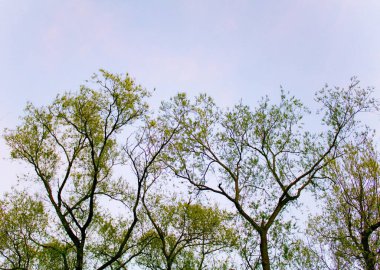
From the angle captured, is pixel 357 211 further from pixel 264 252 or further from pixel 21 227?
pixel 21 227

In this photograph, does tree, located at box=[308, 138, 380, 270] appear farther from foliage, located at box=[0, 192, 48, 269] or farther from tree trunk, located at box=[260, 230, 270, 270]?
foliage, located at box=[0, 192, 48, 269]

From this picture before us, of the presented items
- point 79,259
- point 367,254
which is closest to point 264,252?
point 367,254

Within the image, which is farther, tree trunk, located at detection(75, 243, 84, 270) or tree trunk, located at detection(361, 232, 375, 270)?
tree trunk, located at detection(75, 243, 84, 270)

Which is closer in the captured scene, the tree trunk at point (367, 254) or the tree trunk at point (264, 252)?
the tree trunk at point (367, 254)

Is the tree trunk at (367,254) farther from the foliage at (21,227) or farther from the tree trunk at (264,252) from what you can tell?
the foliage at (21,227)

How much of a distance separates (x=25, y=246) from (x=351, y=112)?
22827 mm

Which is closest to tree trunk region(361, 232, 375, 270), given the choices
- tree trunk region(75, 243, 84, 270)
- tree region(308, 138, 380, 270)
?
tree region(308, 138, 380, 270)

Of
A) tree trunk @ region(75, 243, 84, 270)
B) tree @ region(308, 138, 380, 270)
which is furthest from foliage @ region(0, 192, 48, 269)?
tree @ region(308, 138, 380, 270)

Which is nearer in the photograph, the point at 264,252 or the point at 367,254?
the point at 367,254

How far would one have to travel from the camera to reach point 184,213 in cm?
2578

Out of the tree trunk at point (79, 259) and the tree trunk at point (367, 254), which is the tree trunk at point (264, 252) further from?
the tree trunk at point (79, 259)

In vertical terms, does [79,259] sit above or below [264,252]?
below

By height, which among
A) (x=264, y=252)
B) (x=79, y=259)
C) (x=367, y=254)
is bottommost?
(x=79, y=259)

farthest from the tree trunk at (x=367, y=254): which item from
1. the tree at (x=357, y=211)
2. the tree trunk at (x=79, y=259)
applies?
the tree trunk at (x=79, y=259)
